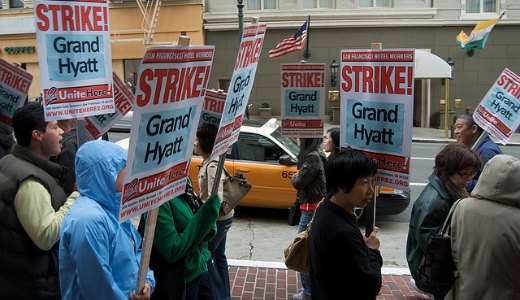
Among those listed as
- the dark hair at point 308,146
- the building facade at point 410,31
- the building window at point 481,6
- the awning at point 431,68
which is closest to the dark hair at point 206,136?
the dark hair at point 308,146

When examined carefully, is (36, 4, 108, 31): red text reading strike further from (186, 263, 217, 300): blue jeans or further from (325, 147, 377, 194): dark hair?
(325, 147, 377, 194): dark hair

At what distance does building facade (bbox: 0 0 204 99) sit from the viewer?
82.2 ft

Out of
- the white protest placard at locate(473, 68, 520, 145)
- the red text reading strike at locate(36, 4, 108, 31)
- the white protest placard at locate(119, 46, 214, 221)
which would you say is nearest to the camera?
the white protest placard at locate(119, 46, 214, 221)

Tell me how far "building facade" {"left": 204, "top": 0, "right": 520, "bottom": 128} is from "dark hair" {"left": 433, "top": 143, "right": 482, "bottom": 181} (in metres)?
21.0

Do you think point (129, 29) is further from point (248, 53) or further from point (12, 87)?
point (248, 53)

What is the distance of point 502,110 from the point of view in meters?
5.45

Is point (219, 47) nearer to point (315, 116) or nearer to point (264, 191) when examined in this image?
point (264, 191)

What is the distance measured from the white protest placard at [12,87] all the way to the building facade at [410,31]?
65.8 feet

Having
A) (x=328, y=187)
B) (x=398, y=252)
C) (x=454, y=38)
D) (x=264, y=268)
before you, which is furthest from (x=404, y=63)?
(x=454, y=38)

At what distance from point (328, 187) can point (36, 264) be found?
180 centimetres

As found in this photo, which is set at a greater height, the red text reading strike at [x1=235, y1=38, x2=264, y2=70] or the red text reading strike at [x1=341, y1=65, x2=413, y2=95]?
the red text reading strike at [x1=235, y1=38, x2=264, y2=70]

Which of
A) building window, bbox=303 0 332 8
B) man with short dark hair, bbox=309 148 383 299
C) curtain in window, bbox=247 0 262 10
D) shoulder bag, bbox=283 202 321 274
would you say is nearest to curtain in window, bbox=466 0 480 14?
building window, bbox=303 0 332 8

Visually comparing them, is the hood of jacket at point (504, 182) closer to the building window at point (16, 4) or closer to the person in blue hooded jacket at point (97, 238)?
the person in blue hooded jacket at point (97, 238)

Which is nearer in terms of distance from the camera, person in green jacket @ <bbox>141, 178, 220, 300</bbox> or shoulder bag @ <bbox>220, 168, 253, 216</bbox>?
person in green jacket @ <bbox>141, 178, 220, 300</bbox>
